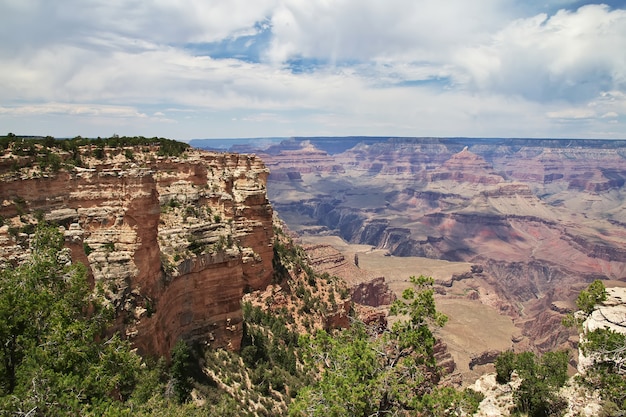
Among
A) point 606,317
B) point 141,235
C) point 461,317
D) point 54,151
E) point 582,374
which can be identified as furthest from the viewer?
point 461,317

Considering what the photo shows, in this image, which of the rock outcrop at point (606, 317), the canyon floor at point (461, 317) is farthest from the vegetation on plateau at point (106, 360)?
the canyon floor at point (461, 317)

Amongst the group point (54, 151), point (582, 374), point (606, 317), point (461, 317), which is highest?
point (54, 151)

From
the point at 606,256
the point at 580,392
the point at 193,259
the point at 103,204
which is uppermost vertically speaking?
the point at 103,204

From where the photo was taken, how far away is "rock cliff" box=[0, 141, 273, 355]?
18391 millimetres

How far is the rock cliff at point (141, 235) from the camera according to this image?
18.4m

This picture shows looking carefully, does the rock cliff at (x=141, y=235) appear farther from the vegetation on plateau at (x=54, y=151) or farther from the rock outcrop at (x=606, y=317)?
the rock outcrop at (x=606, y=317)

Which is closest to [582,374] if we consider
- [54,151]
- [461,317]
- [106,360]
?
[106,360]

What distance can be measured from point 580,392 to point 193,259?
2213 centimetres

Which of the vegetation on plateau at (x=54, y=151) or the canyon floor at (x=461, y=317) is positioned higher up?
the vegetation on plateau at (x=54, y=151)

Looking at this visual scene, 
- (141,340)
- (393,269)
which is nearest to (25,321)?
(141,340)

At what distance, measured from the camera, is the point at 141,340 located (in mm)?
18797

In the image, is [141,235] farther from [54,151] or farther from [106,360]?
[54,151]

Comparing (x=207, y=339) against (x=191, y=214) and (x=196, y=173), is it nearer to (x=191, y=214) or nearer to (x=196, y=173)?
(x=191, y=214)

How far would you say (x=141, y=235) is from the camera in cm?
1994
